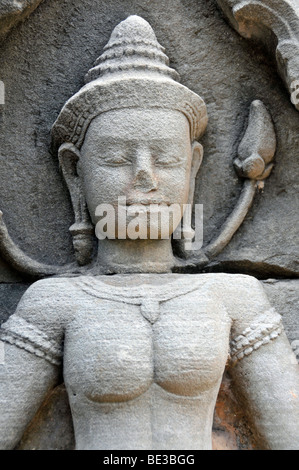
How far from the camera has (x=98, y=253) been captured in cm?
322

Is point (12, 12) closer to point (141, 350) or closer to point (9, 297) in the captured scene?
point (9, 297)

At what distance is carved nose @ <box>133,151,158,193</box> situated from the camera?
2.96 metres

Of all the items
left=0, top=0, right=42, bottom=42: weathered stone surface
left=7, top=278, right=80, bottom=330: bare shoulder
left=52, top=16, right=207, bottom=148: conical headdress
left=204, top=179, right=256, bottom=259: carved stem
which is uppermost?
left=0, top=0, right=42, bottom=42: weathered stone surface

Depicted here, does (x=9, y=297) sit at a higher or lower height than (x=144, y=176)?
lower

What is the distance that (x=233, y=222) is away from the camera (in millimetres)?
3348

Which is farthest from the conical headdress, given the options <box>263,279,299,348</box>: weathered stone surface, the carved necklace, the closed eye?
<box>263,279,299,348</box>: weathered stone surface

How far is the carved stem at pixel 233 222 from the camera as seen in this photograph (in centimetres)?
334

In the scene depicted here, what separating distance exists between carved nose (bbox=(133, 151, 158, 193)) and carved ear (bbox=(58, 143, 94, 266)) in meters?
0.42

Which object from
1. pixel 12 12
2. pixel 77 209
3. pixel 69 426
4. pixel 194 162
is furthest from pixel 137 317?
pixel 12 12

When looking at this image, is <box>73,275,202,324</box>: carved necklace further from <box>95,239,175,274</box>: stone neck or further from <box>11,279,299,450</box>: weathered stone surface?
<box>11,279,299,450</box>: weathered stone surface

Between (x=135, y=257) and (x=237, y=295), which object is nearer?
(x=237, y=295)

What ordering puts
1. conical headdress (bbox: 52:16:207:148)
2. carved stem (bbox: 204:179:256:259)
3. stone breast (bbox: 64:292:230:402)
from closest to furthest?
stone breast (bbox: 64:292:230:402) < conical headdress (bbox: 52:16:207:148) < carved stem (bbox: 204:179:256:259)

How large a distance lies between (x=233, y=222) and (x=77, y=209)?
840mm
